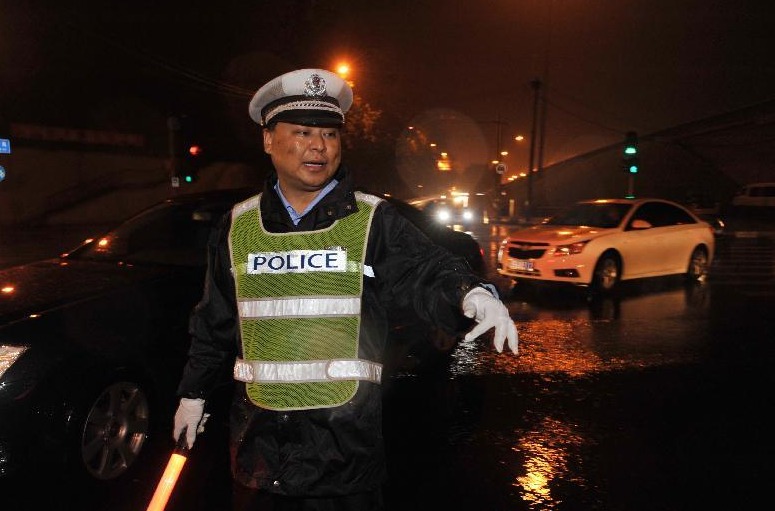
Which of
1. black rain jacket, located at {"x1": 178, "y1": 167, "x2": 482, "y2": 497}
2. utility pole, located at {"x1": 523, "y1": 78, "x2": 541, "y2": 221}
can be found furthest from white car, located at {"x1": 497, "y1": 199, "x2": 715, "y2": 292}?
utility pole, located at {"x1": 523, "y1": 78, "x2": 541, "y2": 221}

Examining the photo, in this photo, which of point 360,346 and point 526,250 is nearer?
point 360,346

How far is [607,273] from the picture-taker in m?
10.3

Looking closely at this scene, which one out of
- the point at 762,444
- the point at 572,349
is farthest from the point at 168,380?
the point at 572,349

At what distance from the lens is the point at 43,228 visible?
23594 millimetres

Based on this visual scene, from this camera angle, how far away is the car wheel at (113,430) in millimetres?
3520

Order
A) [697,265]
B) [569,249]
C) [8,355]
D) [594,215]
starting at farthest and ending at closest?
[697,265]
[594,215]
[569,249]
[8,355]

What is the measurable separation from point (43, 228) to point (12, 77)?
543 centimetres

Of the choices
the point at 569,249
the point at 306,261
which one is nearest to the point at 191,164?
the point at 569,249

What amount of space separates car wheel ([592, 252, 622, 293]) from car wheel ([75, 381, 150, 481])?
7.58 m

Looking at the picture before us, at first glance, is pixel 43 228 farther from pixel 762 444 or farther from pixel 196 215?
pixel 762 444

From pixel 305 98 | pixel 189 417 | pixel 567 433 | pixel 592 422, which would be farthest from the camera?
pixel 592 422

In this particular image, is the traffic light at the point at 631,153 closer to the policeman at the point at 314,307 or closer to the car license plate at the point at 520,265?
the car license plate at the point at 520,265

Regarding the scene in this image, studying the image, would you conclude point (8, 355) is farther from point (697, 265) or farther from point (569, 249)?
point (697, 265)

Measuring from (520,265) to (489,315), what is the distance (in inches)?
345
